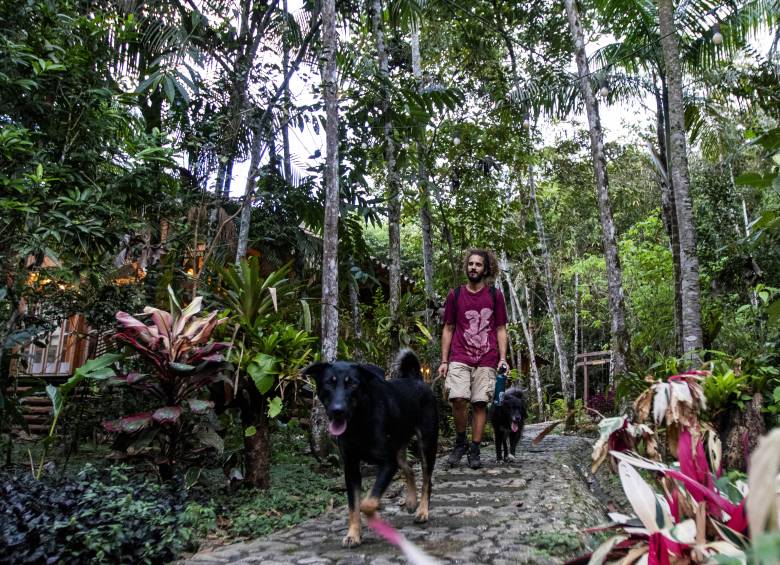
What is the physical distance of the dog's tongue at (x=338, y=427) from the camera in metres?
3.28

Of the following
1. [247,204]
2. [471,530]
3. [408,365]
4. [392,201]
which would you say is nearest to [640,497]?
[471,530]

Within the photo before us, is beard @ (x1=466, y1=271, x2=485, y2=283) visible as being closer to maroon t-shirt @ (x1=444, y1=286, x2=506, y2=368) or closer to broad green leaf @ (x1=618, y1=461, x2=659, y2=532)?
maroon t-shirt @ (x1=444, y1=286, x2=506, y2=368)

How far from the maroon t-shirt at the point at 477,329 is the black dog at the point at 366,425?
6.38 feet

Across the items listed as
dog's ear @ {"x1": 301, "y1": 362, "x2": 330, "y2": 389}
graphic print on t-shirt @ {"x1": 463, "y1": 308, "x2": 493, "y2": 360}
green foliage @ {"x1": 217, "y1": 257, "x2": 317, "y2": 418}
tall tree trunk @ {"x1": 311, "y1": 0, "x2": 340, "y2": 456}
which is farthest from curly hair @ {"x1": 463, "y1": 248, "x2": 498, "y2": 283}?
dog's ear @ {"x1": 301, "y1": 362, "x2": 330, "y2": 389}

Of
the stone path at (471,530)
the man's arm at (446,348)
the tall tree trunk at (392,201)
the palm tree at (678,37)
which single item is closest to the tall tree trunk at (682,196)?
the palm tree at (678,37)

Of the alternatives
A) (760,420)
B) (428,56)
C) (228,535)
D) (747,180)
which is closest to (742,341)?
(760,420)

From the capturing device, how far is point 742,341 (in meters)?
11.6

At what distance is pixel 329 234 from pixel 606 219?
5288 mm

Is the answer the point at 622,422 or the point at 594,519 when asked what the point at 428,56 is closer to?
the point at 594,519

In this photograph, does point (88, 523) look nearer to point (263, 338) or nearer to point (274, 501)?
point (274, 501)

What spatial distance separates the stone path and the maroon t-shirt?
120 cm

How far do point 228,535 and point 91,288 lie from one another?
10.2 ft

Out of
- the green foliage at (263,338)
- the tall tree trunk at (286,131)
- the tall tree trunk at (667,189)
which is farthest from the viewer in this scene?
the tall tree trunk at (286,131)

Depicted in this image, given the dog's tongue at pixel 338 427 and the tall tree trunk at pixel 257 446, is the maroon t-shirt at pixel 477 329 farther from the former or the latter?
the dog's tongue at pixel 338 427
